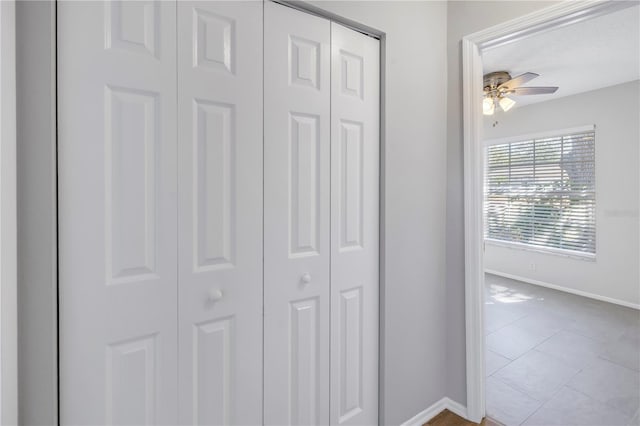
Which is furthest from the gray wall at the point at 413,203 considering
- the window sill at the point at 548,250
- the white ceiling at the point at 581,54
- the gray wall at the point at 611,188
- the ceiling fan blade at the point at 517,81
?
the window sill at the point at 548,250

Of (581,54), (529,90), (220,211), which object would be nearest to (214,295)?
(220,211)

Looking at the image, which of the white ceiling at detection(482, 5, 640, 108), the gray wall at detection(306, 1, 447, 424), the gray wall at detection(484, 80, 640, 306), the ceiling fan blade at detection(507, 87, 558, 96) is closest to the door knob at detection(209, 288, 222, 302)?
the gray wall at detection(306, 1, 447, 424)

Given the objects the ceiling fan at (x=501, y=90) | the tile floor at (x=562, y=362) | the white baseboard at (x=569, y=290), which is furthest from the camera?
the white baseboard at (x=569, y=290)

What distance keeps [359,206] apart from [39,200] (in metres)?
1.19

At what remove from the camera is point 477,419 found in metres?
1.84

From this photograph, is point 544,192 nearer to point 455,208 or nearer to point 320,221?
point 455,208

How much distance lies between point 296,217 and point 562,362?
2639 millimetres

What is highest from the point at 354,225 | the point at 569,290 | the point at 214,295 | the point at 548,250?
the point at 354,225

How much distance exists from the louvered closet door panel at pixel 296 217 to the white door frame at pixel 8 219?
2.41 feet

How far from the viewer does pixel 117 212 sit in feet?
3.27

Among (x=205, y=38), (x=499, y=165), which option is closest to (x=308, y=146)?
(x=205, y=38)

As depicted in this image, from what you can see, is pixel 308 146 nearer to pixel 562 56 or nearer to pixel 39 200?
pixel 39 200

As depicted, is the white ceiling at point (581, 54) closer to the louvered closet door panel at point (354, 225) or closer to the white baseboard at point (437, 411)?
the louvered closet door panel at point (354, 225)

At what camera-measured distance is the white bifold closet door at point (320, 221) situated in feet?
4.32
